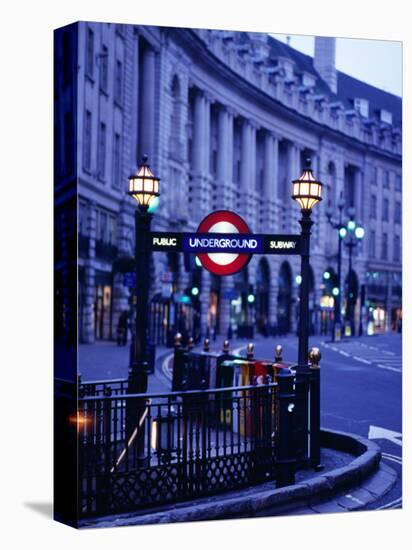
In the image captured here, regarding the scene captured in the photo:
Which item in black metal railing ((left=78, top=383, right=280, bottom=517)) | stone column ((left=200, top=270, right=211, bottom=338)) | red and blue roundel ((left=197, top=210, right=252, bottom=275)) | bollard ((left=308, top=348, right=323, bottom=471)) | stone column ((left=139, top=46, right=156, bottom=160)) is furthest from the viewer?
stone column ((left=200, top=270, right=211, bottom=338))

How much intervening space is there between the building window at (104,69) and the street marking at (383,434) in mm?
5873

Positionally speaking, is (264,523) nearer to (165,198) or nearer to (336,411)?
(336,411)

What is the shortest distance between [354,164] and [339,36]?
13.6 feet

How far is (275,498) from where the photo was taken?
10102 millimetres

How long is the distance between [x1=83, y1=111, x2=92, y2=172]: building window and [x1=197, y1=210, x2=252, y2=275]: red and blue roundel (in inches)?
→ 64.0

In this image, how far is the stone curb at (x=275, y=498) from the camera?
9484mm

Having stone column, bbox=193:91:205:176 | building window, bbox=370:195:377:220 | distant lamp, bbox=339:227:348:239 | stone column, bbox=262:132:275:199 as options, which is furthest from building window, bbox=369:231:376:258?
stone column, bbox=193:91:205:176

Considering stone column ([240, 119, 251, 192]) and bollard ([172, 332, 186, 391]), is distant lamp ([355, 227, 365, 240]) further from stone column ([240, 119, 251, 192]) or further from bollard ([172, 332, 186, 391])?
bollard ([172, 332, 186, 391])

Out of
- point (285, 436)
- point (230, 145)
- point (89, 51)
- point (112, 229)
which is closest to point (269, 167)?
point (230, 145)

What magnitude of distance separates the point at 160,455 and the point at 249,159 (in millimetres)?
6989

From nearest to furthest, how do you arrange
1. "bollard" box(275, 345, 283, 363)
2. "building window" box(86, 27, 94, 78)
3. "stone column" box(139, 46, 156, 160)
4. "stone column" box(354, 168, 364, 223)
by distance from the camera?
"building window" box(86, 27, 94, 78) → "bollard" box(275, 345, 283, 363) → "stone column" box(354, 168, 364, 223) → "stone column" box(139, 46, 156, 160)

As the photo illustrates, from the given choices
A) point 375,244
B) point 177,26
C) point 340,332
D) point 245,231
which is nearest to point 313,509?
point 245,231

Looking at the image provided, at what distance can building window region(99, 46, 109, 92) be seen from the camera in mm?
11828

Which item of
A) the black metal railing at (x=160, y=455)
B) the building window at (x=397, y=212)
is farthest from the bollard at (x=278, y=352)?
the building window at (x=397, y=212)
